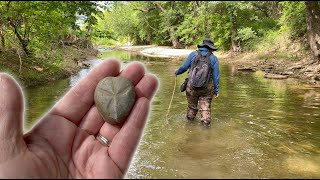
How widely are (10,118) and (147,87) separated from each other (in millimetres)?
1061

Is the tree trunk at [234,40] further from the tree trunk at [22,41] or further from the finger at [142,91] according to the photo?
the finger at [142,91]

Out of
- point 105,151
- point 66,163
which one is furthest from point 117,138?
point 66,163

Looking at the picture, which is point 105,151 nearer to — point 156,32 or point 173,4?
point 173,4

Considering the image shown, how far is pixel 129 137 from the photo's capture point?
2.63 meters

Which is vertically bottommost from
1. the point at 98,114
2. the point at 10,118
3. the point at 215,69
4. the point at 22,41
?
the point at 215,69

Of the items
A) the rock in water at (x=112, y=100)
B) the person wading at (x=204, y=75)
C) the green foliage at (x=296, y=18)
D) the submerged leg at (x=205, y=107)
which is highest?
the green foliage at (x=296, y=18)

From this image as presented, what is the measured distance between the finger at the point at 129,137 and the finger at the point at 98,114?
0.64 feet

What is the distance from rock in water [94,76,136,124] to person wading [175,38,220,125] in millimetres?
4802

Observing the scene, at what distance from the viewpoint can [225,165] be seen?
6.09 metres

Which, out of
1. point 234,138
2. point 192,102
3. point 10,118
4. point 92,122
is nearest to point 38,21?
point 192,102

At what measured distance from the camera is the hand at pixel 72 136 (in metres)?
2.33

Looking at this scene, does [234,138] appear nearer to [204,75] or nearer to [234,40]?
[204,75]

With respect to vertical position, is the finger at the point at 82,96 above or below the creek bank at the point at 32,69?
above

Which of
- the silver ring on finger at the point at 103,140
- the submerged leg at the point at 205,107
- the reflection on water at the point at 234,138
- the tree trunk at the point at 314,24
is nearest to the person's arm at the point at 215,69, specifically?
the submerged leg at the point at 205,107
